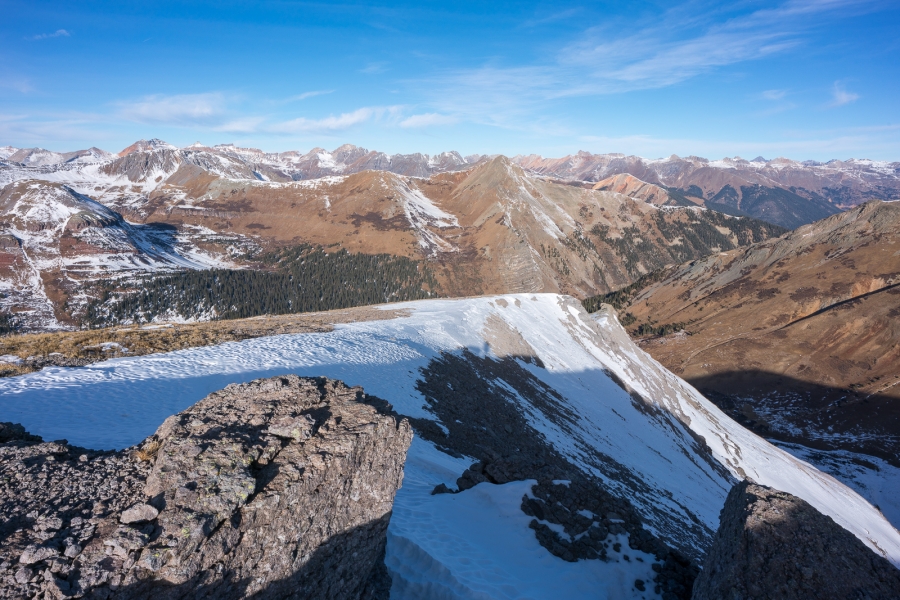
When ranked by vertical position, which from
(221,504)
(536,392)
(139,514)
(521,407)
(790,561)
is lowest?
(536,392)

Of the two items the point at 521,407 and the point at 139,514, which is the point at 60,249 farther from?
the point at 139,514

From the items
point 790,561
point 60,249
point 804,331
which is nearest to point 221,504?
point 790,561

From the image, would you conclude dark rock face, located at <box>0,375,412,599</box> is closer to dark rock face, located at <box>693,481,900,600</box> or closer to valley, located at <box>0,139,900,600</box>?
valley, located at <box>0,139,900,600</box>

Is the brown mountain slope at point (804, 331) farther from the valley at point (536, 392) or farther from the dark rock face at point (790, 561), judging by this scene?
the dark rock face at point (790, 561)

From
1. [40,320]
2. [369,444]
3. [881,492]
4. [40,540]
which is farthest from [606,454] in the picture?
[40,320]

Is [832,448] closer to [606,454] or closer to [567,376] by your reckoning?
[567,376]

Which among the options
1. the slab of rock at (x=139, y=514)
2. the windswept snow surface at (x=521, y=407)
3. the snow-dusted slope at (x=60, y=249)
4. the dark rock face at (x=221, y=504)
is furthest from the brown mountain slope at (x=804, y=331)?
the snow-dusted slope at (x=60, y=249)
